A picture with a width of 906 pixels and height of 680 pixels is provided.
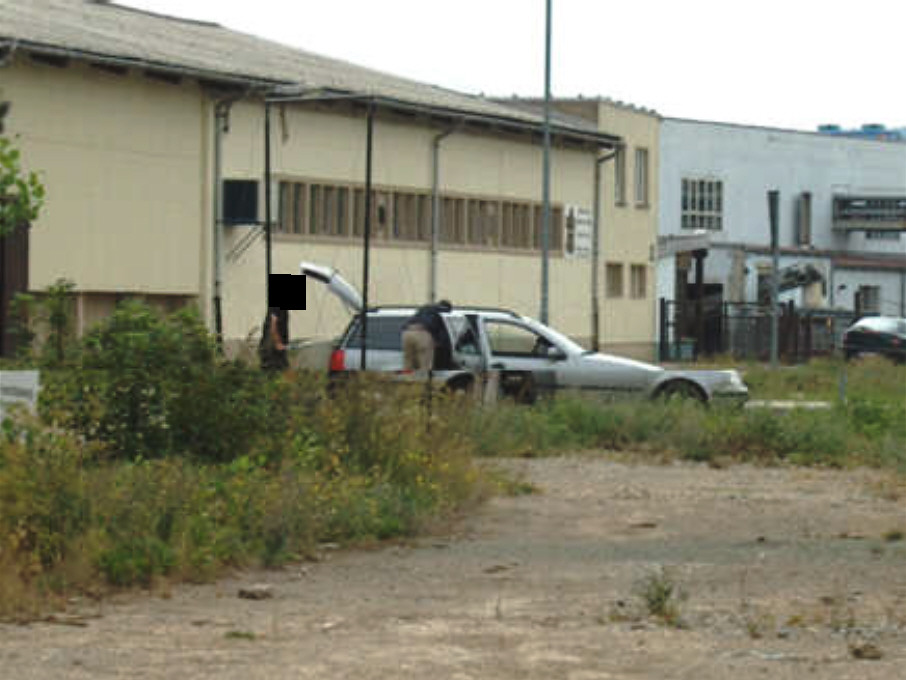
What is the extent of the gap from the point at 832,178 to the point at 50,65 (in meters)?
53.2

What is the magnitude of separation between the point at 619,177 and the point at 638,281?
3.17 metres

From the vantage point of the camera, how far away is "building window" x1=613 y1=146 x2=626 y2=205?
183 ft

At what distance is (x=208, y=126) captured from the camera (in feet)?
129

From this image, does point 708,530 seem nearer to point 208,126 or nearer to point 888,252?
point 208,126

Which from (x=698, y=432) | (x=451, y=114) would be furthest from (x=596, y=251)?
(x=698, y=432)

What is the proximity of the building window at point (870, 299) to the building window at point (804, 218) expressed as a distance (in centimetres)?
474

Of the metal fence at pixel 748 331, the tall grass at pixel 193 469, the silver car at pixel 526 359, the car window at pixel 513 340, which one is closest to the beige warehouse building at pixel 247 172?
the silver car at pixel 526 359

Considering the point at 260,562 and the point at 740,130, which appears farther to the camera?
the point at 740,130

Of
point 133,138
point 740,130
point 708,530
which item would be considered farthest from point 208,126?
point 740,130

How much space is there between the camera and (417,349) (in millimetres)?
27203

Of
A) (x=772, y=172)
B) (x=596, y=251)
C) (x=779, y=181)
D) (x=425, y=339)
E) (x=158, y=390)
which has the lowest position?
(x=158, y=390)

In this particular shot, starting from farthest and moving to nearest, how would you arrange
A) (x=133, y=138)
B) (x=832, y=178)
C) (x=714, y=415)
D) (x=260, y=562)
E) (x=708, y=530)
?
(x=832, y=178)
(x=133, y=138)
(x=714, y=415)
(x=708, y=530)
(x=260, y=562)

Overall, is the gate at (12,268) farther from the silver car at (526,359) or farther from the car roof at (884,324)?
the car roof at (884,324)

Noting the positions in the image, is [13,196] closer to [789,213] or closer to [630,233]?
[630,233]
